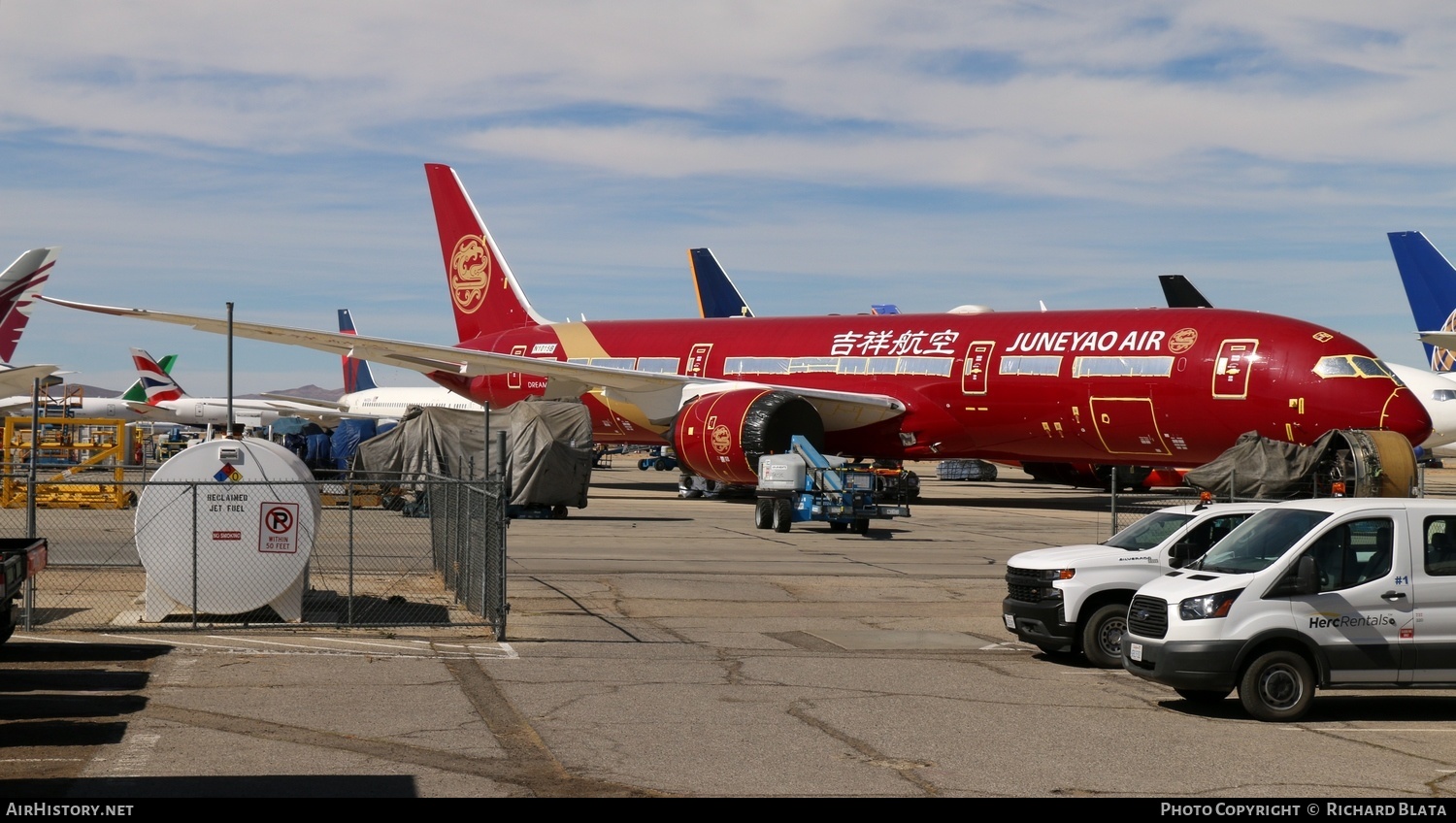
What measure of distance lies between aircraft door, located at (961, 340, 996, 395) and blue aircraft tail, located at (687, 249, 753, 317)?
26.5 meters

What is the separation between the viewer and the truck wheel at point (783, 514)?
29109mm

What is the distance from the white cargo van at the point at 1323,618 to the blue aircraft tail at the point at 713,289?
165ft

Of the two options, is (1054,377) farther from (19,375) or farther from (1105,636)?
(19,375)

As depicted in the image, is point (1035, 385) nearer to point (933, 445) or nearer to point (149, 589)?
point (933, 445)

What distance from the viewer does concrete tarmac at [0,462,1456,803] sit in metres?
8.50

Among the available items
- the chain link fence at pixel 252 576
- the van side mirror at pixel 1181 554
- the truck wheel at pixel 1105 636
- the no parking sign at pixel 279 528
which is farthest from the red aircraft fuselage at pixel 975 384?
the no parking sign at pixel 279 528

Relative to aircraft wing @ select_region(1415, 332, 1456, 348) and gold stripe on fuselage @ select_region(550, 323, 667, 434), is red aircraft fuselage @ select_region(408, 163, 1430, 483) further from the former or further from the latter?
aircraft wing @ select_region(1415, 332, 1456, 348)

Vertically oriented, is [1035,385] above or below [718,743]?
above

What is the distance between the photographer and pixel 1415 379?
124ft

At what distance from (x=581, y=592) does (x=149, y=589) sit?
18.0 ft

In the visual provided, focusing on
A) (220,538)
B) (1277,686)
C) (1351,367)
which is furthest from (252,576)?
(1351,367)

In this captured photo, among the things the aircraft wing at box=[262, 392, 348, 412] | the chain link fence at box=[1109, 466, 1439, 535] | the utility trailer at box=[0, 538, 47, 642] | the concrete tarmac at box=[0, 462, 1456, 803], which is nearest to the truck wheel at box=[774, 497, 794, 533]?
the chain link fence at box=[1109, 466, 1439, 535]

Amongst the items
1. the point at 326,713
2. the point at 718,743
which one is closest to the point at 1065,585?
the point at 718,743

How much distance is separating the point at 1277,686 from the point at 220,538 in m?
10.1
